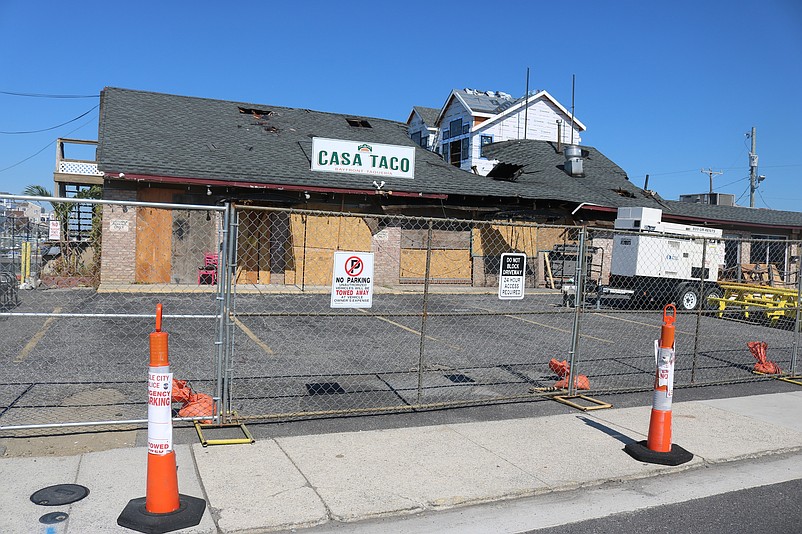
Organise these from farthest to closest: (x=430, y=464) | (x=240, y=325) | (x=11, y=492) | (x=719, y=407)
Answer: (x=240, y=325) → (x=719, y=407) → (x=430, y=464) → (x=11, y=492)

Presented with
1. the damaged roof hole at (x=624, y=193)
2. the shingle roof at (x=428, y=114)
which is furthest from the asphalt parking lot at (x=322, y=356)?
the shingle roof at (x=428, y=114)

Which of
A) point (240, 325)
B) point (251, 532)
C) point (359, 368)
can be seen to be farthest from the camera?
point (240, 325)

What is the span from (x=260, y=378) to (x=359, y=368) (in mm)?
1518

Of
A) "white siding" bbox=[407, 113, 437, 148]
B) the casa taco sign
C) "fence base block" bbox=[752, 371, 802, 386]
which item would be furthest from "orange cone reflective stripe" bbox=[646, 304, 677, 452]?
"white siding" bbox=[407, 113, 437, 148]

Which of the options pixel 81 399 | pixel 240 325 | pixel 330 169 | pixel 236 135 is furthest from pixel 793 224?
pixel 81 399

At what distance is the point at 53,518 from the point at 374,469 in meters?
2.40

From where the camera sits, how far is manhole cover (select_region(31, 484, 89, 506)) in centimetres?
454

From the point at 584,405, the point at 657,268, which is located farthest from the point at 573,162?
the point at 584,405

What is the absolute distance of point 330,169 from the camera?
21406mm

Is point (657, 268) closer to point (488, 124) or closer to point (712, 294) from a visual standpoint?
point (712, 294)

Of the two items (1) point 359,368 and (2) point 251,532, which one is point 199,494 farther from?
(1) point 359,368

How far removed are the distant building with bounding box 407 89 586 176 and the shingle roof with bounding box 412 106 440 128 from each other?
3.15 m

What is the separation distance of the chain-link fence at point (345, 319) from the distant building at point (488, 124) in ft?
53.3

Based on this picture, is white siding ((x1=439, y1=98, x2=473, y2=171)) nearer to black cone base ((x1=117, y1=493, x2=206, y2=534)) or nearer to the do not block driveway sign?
the do not block driveway sign
